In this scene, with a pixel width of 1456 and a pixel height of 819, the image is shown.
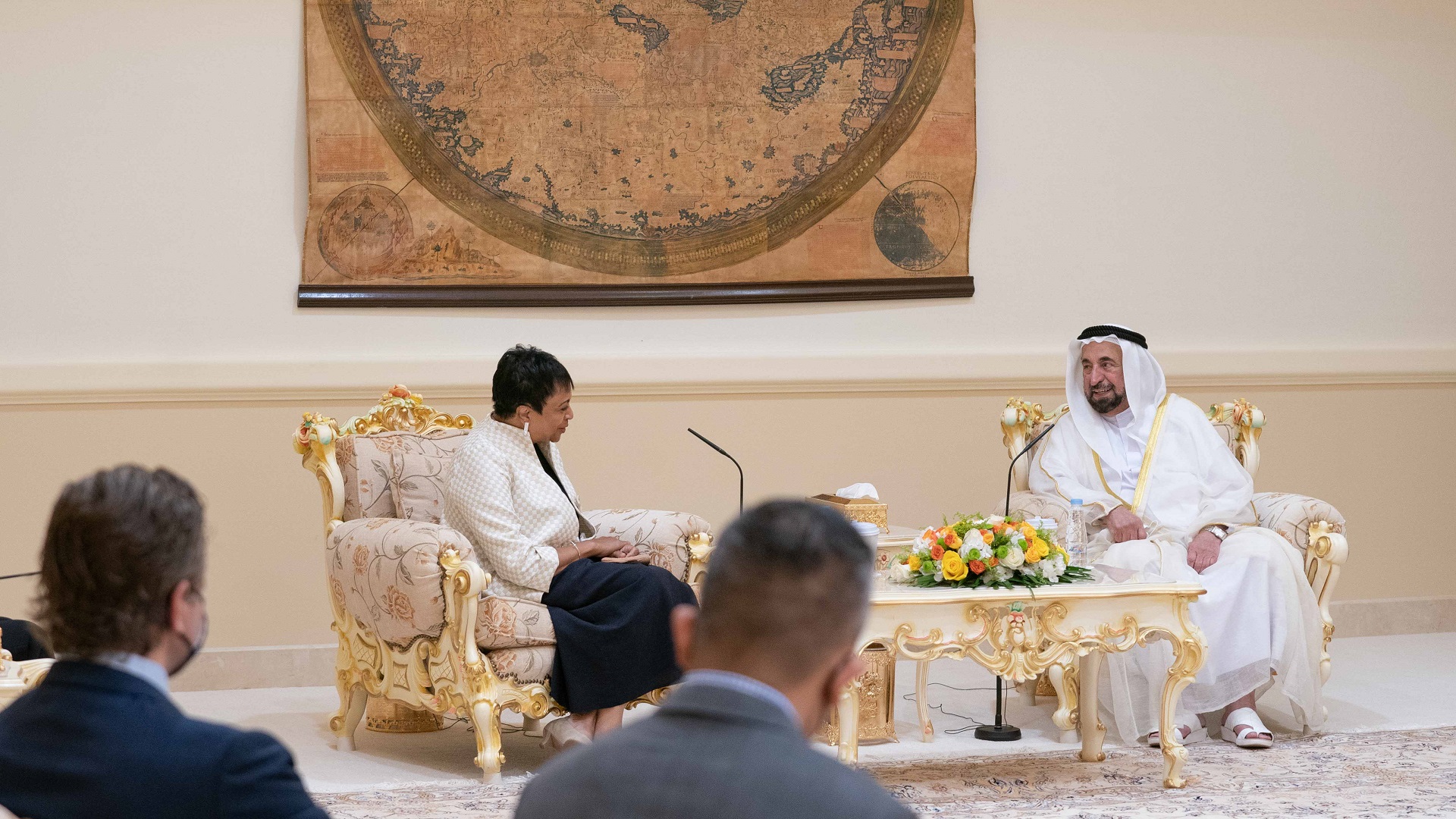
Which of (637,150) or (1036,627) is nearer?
(1036,627)

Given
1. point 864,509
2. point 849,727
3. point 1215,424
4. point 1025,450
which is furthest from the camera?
point 1215,424

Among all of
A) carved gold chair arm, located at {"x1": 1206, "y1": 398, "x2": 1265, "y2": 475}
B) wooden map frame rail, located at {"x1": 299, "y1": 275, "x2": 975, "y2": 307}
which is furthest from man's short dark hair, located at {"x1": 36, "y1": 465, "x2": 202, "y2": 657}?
carved gold chair arm, located at {"x1": 1206, "y1": 398, "x2": 1265, "y2": 475}

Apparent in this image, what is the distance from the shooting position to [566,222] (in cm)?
536

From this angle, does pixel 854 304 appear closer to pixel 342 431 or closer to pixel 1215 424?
pixel 1215 424

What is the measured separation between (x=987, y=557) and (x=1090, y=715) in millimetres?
775

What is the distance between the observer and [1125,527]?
4520mm

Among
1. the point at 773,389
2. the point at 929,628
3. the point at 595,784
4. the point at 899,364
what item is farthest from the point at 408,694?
the point at 595,784

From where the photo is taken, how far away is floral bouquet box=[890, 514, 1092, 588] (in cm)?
352

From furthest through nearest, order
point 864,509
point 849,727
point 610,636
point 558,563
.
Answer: point 864,509
point 558,563
point 610,636
point 849,727

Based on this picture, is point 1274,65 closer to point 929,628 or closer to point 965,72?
point 965,72

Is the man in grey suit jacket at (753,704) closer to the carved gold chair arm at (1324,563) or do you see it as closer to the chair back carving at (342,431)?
the chair back carving at (342,431)

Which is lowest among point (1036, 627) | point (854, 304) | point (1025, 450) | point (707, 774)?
point (1036, 627)

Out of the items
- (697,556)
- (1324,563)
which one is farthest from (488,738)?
(1324,563)

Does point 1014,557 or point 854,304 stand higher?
point 854,304
